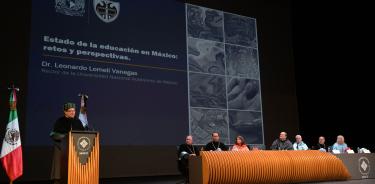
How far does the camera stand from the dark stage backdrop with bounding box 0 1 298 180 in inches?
254

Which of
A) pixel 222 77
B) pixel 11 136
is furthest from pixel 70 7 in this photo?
pixel 222 77

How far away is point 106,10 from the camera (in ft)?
24.3

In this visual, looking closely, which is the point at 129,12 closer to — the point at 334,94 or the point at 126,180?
the point at 126,180

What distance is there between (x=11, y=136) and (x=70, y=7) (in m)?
2.68

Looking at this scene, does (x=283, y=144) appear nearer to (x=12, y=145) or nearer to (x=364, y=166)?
(x=364, y=166)

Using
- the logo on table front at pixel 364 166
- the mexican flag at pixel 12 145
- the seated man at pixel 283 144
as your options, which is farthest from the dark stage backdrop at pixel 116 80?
the logo on table front at pixel 364 166

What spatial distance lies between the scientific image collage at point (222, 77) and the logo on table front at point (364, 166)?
2.84 meters

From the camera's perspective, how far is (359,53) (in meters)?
9.64

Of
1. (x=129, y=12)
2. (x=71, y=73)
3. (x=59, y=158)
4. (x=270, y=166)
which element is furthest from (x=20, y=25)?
(x=270, y=166)

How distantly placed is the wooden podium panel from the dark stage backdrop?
2514 mm

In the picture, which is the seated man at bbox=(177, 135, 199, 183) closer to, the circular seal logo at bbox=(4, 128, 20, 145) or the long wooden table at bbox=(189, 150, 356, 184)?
the long wooden table at bbox=(189, 150, 356, 184)

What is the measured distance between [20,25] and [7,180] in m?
2.54

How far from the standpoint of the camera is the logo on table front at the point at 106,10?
24.0 ft

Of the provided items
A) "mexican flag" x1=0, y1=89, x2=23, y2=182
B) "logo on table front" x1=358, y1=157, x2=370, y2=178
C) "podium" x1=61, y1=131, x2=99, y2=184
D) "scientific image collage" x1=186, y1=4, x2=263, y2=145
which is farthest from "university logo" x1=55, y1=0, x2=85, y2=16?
"logo on table front" x1=358, y1=157, x2=370, y2=178
